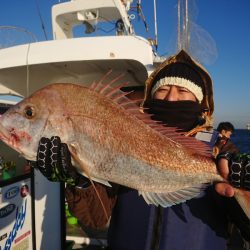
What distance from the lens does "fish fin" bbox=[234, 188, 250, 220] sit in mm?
2123

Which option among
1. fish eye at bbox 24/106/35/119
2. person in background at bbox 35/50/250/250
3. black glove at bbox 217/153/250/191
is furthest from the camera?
person in background at bbox 35/50/250/250

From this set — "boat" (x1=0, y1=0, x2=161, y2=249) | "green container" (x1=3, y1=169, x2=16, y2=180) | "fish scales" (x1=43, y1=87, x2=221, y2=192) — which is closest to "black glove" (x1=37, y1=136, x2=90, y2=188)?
"fish scales" (x1=43, y1=87, x2=221, y2=192)

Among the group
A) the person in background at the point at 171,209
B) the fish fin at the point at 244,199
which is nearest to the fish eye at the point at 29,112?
the person in background at the point at 171,209

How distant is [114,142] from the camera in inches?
85.2

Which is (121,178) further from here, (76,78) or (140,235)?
(76,78)

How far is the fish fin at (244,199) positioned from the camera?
2123mm

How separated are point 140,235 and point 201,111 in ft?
4.21

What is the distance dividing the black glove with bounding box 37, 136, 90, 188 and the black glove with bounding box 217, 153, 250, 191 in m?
1.10

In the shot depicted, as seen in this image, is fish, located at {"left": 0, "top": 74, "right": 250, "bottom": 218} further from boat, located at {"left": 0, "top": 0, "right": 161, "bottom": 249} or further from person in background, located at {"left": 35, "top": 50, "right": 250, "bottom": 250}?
boat, located at {"left": 0, "top": 0, "right": 161, "bottom": 249}

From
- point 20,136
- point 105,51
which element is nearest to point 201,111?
point 20,136

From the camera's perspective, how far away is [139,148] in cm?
223

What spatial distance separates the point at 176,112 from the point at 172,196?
2.71 feet

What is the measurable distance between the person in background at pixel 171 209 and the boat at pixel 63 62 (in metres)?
1.33

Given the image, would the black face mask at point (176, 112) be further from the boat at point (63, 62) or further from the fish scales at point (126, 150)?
the boat at point (63, 62)
